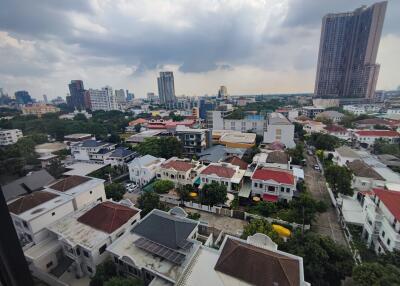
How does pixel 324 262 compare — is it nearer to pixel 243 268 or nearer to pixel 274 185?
pixel 243 268

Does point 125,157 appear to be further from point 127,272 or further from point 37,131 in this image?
point 37,131

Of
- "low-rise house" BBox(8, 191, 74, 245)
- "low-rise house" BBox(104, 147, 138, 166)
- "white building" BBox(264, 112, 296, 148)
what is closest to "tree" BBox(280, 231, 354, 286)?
"low-rise house" BBox(8, 191, 74, 245)

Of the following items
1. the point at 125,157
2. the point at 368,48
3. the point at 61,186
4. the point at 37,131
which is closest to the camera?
the point at 61,186

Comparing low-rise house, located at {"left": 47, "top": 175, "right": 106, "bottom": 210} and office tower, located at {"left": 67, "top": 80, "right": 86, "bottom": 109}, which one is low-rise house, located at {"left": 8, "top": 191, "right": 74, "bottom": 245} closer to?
low-rise house, located at {"left": 47, "top": 175, "right": 106, "bottom": 210}

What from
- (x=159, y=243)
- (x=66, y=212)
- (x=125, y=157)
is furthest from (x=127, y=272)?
(x=125, y=157)

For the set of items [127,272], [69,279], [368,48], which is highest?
[368,48]

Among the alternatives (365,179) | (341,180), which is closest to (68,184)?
(341,180)

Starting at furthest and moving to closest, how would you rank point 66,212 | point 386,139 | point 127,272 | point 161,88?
point 161,88 → point 386,139 → point 66,212 → point 127,272
